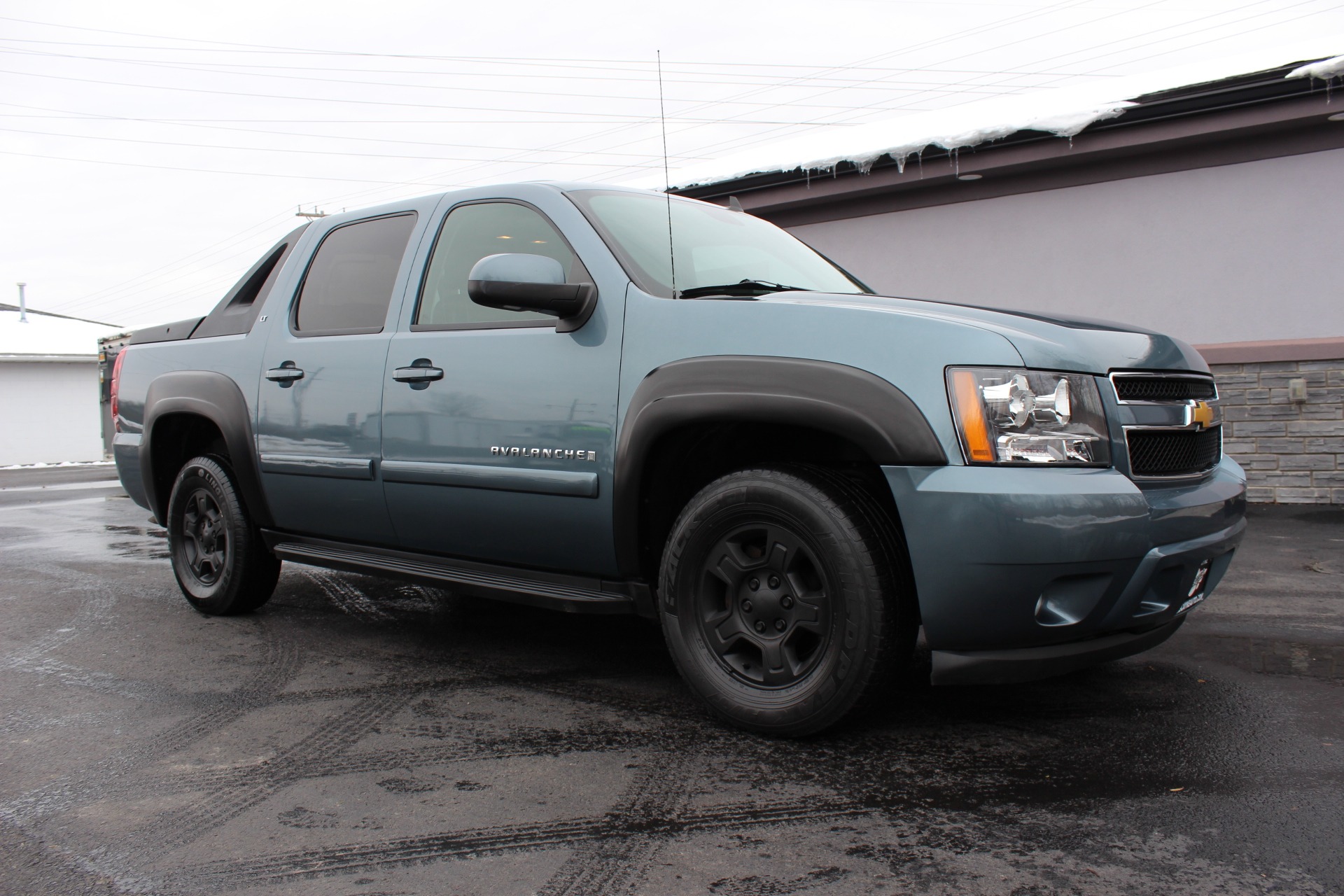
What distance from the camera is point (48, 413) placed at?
33.1 metres

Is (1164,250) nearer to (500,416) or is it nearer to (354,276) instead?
(354,276)

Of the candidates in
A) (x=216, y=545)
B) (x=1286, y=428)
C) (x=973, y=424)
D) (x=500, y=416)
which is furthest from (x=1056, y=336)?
(x=1286, y=428)

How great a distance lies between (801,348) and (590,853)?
4.80 feet

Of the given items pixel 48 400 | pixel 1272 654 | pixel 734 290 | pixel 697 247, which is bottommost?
pixel 1272 654

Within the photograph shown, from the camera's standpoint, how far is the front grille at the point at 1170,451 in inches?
116

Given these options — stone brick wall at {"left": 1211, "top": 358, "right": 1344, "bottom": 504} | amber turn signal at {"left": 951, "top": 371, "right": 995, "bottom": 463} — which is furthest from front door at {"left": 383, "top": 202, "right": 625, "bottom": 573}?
stone brick wall at {"left": 1211, "top": 358, "right": 1344, "bottom": 504}

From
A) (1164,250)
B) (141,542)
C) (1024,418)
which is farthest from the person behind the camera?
(1164,250)

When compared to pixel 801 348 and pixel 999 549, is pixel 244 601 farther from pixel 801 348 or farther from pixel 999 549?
pixel 999 549

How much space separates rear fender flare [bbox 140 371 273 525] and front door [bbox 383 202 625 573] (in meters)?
1.00

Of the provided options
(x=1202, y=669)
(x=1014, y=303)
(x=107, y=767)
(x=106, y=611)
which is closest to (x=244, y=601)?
(x=106, y=611)

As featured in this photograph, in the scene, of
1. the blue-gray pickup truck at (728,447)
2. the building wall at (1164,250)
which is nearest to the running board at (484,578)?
the blue-gray pickup truck at (728,447)

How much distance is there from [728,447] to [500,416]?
820mm

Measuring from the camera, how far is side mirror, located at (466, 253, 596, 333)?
131 inches

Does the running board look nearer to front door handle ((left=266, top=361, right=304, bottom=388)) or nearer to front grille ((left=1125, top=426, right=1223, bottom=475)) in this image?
front door handle ((left=266, top=361, right=304, bottom=388))
